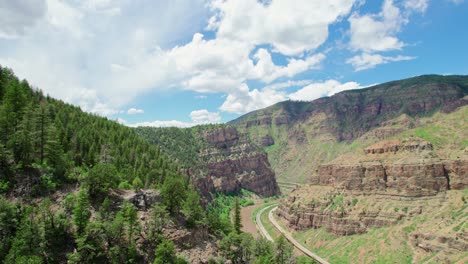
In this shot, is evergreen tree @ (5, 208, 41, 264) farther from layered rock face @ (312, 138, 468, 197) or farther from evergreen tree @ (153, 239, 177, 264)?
layered rock face @ (312, 138, 468, 197)

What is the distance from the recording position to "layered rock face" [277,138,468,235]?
119 m

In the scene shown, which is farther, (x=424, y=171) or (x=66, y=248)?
(x=424, y=171)

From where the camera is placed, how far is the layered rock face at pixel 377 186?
119m

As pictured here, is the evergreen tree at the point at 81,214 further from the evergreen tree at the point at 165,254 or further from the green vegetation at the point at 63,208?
the evergreen tree at the point at 165,254

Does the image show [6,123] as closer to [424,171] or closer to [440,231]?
[440,231]

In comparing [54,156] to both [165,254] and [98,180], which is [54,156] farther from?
[165,254]

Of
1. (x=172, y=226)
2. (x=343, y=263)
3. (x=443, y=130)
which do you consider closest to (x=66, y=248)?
(x=172, y=226)

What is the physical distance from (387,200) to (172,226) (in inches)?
3650

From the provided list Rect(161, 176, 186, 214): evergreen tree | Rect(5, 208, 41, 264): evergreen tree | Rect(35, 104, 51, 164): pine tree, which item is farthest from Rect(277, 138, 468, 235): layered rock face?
Rect(5, 208, 41, 264): evergreen tree

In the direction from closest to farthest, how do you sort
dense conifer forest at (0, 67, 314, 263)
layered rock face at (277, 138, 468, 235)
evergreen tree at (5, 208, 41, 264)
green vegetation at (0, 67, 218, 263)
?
1. evergreen tree at (5, 208, 41, 264)
2. green vegetation at (0, 67, 218, 263)
3. dense conifer forest at (0, 67, 314, 263)
4. layered rock face at (277, 138, 468, 235)

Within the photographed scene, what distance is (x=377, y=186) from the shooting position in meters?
133

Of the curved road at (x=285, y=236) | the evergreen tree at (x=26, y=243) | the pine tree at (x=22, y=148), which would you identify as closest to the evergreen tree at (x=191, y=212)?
the evergreen tree at (x=26, y=243)

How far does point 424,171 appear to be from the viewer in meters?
122

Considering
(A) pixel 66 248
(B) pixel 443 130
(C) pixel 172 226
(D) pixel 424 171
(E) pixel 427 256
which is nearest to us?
(A) pixel 66 248
